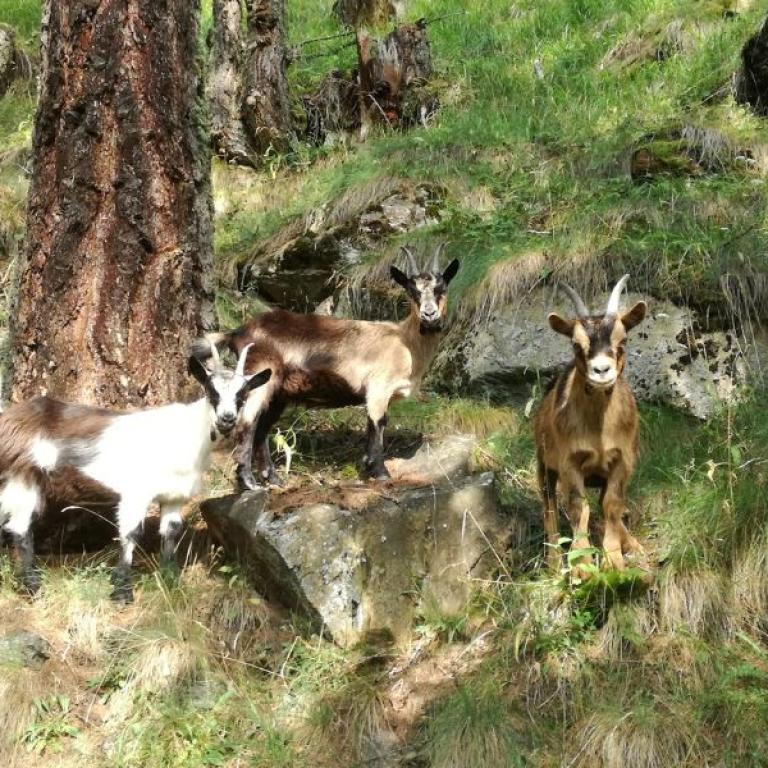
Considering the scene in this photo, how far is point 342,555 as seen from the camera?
4.64m

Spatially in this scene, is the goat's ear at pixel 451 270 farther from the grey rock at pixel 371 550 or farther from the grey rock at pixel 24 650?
the grey rock at pixel 24 650

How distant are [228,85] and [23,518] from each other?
715cm

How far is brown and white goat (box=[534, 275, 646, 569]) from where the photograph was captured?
4324 millimetres

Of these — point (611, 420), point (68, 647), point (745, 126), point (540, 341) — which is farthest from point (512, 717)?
point (745, 126)

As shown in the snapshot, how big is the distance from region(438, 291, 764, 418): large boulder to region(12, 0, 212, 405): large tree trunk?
2.44 metres

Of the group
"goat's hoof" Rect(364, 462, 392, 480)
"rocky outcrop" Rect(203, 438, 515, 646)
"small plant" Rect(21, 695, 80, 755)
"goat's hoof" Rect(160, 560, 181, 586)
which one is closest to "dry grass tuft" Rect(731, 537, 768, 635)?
"rocky outcrop" Rect(203, 438, 515, 646)

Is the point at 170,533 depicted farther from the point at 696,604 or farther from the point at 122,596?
the point at 696,604

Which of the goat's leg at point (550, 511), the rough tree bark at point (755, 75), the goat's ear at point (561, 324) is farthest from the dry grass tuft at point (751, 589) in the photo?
the rough tree bark at point (755, 75)

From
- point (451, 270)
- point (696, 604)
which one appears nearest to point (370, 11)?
point (451, 270)

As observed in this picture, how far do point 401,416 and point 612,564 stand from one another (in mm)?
2404

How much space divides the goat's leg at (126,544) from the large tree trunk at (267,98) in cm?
629

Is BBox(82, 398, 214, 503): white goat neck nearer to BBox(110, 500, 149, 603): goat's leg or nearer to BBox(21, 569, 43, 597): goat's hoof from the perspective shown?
BBox(110, 500, 149, 603): goat's leg

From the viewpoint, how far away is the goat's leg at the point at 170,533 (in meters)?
4.98

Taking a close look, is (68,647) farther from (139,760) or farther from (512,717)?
(512,717)
